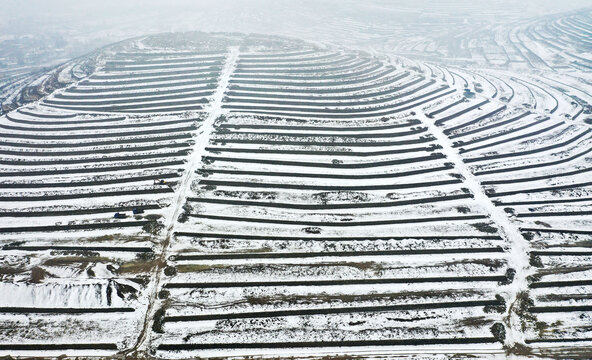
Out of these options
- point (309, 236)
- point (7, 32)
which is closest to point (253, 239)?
point (309, 236)

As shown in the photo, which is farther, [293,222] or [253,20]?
[253,20]

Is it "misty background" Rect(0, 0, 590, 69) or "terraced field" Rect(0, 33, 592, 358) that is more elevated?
"misty background" Rect(0, 0, 590, 69)

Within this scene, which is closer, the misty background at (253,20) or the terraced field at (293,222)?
the terraced field at (293,222)

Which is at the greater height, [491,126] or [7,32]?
[7,32]

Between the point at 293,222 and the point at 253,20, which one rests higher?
the point at 253,20

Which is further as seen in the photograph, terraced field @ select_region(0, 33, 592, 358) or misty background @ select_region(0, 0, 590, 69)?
misty background @ select_region(0, 0, 590, 69)

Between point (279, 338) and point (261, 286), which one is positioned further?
point (261, 286)

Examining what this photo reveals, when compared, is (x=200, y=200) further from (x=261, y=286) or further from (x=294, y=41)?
(x=294, y=41)

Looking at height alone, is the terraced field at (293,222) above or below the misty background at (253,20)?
below
